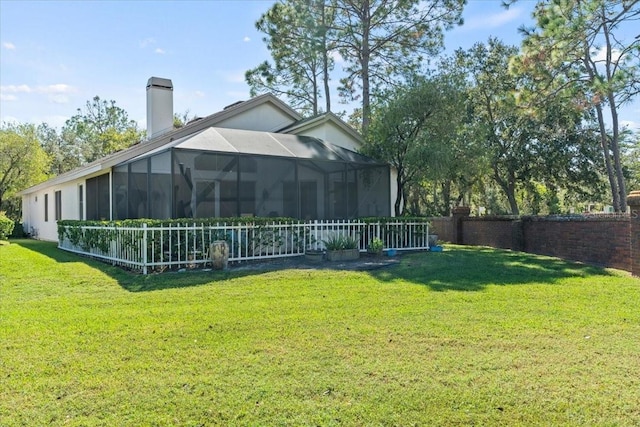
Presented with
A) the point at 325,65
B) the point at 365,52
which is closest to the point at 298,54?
the point at 325,65

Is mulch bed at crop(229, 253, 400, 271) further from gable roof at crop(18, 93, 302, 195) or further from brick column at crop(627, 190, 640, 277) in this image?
gable roof at crop(18, 93, 302, 195)

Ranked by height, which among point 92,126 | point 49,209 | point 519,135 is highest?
point 92,126

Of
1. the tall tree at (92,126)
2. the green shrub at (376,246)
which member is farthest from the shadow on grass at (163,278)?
the tall tree at (92,126)

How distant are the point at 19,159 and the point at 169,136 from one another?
1949cm

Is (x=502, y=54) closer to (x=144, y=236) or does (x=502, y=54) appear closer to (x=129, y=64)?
(x=129, y=64)

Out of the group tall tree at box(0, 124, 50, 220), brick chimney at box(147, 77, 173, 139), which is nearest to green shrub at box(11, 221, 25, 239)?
tall tree at box(0, 124, 50, 220)

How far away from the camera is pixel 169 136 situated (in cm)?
1452

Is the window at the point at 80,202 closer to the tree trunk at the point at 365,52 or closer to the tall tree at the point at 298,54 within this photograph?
the tall tree at the point at 298,54

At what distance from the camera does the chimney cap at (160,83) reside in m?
17.3

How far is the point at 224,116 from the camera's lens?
15461 millimetres

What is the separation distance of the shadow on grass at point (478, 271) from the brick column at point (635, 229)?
57cm

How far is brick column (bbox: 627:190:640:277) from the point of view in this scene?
8.00m

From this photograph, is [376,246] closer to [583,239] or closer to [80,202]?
[583,239]

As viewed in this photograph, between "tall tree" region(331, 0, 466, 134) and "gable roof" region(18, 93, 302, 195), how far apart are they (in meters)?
5.34
